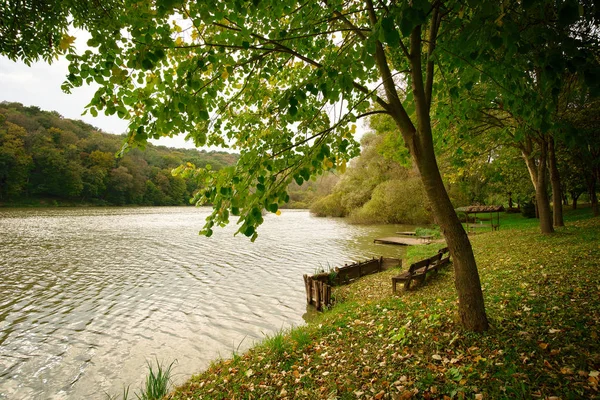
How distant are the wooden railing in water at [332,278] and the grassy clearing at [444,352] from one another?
2.19 m

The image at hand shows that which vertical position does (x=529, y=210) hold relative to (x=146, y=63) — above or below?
below

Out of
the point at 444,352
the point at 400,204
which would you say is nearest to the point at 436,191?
the point at 444,352

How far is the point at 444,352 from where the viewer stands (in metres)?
4.48

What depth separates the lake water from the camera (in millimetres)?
7062

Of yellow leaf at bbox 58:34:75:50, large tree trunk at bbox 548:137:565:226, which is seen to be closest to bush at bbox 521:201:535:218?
large tree trunk at bbox 548:137:565:226

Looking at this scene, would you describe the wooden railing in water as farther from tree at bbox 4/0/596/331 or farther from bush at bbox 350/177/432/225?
bush at bbox 350/177/432/225

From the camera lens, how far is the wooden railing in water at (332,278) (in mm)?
10281

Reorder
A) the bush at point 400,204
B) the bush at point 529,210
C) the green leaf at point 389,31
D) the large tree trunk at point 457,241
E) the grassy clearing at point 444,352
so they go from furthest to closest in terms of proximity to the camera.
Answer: the bush at point 400,204 → the bush at point 529,210 → the large tree trunk at point 457,241 → the grassy clearing at point 444,352 → the green leaf at point 389,31

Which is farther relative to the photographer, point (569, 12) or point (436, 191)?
point (436, 191)

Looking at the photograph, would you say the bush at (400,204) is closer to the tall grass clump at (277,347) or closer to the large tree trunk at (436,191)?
the large tree trunk at (436,191)

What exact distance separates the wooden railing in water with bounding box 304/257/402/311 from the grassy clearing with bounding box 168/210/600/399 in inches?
86.1

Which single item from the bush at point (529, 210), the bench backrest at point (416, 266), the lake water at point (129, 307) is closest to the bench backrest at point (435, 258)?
the bench backrest at point (416, 266)

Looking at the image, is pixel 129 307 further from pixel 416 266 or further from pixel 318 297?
pixel 416 266

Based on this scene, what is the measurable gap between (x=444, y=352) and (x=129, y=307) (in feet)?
35.2
